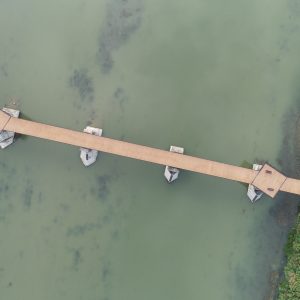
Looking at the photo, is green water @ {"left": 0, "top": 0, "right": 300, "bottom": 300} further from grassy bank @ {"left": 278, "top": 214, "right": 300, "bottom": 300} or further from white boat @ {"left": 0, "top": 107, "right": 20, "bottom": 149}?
grassy bank @ {"left": 278, "top": 214, "right": 300, "bottom": 300}

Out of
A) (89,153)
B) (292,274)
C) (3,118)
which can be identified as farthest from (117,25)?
(292,274)

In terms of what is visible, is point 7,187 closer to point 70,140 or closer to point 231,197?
point 70,140

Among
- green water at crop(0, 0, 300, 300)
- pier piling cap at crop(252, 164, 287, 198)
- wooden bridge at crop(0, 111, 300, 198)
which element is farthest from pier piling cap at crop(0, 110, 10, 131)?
pier piling cap at crop(252, 164, 287, 198)

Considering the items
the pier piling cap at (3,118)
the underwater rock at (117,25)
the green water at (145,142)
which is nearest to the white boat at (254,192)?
the green water at (145,142)

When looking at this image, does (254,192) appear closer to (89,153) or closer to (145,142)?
(145,142)

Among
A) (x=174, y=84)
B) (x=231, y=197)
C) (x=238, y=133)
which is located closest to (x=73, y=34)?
(x=174, y=84)
